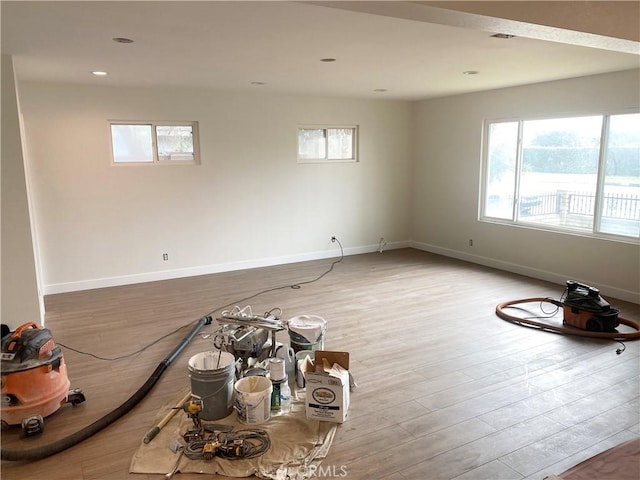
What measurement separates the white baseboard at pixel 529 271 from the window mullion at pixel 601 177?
0.71 meters

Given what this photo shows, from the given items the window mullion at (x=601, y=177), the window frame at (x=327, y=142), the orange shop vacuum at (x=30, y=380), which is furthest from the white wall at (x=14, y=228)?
the window mullion at (x=601, y=177)

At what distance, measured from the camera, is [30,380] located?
2742 mm

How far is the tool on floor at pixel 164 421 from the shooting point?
264 cm

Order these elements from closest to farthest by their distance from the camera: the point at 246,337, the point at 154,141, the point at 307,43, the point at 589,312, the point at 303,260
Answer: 1. the point at 246,337
2. the point at 307,43
3. the point at 589,312
4. the point at 154,141
5. the point at 303,260

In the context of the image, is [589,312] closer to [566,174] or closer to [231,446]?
[566,174]

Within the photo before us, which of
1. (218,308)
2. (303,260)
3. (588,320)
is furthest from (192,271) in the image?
(588,320)

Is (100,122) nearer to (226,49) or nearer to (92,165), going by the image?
(92,165)

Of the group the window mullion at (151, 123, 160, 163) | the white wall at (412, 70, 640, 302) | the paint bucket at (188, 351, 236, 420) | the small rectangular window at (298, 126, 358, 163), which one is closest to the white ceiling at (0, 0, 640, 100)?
the white wall at (412, 70, 640, 302)

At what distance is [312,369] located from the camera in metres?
2.91

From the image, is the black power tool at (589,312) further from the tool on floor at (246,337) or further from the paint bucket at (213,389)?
the paint bucket at (213,389)

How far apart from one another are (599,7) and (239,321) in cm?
298

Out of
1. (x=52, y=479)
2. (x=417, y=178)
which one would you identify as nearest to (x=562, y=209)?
(x=417, y=178)

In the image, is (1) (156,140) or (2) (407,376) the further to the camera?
(1) (156,140)

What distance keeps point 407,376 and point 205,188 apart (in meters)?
4.17
